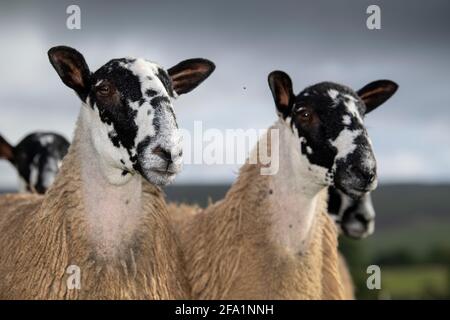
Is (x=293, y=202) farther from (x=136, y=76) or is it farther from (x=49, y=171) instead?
(x=49, y=171)

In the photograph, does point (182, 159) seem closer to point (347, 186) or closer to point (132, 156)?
point (132, 156)

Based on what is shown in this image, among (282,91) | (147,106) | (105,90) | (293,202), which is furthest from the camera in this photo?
(282,91)

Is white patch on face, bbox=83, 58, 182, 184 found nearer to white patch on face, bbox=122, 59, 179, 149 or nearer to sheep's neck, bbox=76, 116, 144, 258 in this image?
white patch on face, bbox=122, 59, 179, 149

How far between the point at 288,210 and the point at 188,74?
1953 millimetres

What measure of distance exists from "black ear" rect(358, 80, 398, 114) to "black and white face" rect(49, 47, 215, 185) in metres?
2.63

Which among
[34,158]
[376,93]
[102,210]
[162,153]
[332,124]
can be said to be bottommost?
[102,210]

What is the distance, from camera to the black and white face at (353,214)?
1163 cm

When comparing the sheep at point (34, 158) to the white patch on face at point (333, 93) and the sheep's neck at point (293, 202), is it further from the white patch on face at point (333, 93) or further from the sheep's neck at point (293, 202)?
the white patch on face at point (333, 93)

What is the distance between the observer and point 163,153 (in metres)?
7.30

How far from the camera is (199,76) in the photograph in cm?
888

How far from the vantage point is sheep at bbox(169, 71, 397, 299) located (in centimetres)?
894

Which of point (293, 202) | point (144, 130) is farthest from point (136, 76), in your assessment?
point (293, 202)

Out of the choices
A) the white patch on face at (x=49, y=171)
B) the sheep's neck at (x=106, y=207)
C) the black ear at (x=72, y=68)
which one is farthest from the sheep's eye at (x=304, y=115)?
the white patch on face at (x=49, y=171)

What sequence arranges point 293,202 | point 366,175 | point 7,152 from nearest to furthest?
point 366,175 < point 293,202 < point 7,152
